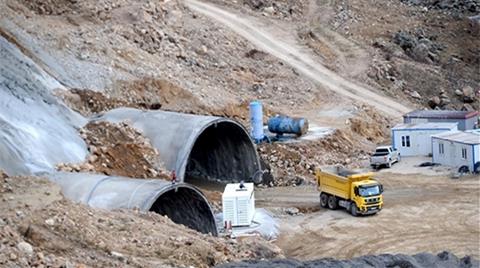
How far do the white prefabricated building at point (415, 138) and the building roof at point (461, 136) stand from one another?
0.76 metres

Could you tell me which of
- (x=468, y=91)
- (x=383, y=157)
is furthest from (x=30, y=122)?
(x=468, y=91)

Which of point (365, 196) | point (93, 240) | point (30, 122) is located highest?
point (30, 122)

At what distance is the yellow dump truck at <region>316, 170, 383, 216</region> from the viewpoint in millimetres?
31078

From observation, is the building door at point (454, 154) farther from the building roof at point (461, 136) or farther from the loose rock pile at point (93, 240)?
the loose rock pile at point (93, 240)

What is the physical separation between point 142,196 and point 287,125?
15484 millimetres

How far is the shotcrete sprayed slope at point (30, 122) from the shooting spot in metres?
28.4

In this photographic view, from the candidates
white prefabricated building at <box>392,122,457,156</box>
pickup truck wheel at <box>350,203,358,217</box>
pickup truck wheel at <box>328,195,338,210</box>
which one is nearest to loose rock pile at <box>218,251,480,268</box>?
pickup truck wheel at <box>350,203,358,217</box>

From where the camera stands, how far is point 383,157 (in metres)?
38.0

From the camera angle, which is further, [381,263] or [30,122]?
[30,122]

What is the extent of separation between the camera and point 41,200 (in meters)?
23.6

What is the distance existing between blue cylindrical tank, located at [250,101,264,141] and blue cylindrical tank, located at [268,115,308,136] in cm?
95

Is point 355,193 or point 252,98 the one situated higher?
point 252,98

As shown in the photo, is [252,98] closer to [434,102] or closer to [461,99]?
[434,102]

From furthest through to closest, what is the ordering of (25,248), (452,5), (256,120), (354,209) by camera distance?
(452,5) → (256,120) → (354,209) → (25,248)
